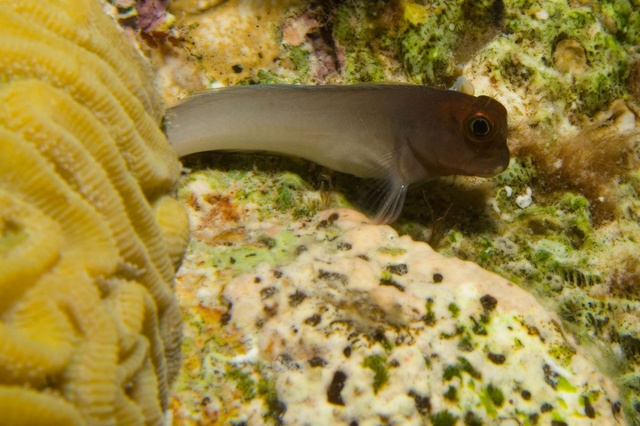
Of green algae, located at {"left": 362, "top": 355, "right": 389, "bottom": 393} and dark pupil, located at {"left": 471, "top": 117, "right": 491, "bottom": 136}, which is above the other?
dark pupil, located at {"left": 471, "top": 117, "right": 491, "bottom": 136}

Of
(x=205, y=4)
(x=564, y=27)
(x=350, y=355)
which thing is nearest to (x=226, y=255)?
(x=350, y=355)

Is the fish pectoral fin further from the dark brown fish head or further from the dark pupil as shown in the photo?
the dark pupil

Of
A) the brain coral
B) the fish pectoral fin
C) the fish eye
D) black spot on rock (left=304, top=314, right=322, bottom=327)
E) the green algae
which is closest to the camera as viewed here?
the brain coral

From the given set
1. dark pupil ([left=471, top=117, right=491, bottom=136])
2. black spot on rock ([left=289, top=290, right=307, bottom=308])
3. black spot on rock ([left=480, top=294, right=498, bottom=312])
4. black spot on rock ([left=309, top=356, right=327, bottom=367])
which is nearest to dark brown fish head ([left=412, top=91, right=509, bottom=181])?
dark pupil ([left=471, top=117, right=491, bottom=136])

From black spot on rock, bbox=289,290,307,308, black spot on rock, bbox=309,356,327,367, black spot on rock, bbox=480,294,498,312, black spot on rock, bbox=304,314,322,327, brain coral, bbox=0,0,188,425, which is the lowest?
black spot on rock, bbox=480,294,498,312

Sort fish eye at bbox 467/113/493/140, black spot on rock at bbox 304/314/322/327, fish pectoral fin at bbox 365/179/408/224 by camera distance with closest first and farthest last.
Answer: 1. black spot on rock at bbox 304/314/322/327
2. fish eye at bbox 467/113/493/140
3. fish pectoral fin at bbox 365/179/408/224

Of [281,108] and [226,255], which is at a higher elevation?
[281,108]

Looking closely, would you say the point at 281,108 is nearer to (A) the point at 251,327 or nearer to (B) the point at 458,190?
(B) the point at 458,190

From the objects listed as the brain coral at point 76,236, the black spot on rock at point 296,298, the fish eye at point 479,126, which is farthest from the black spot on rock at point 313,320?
the fish eye at point 479,126
